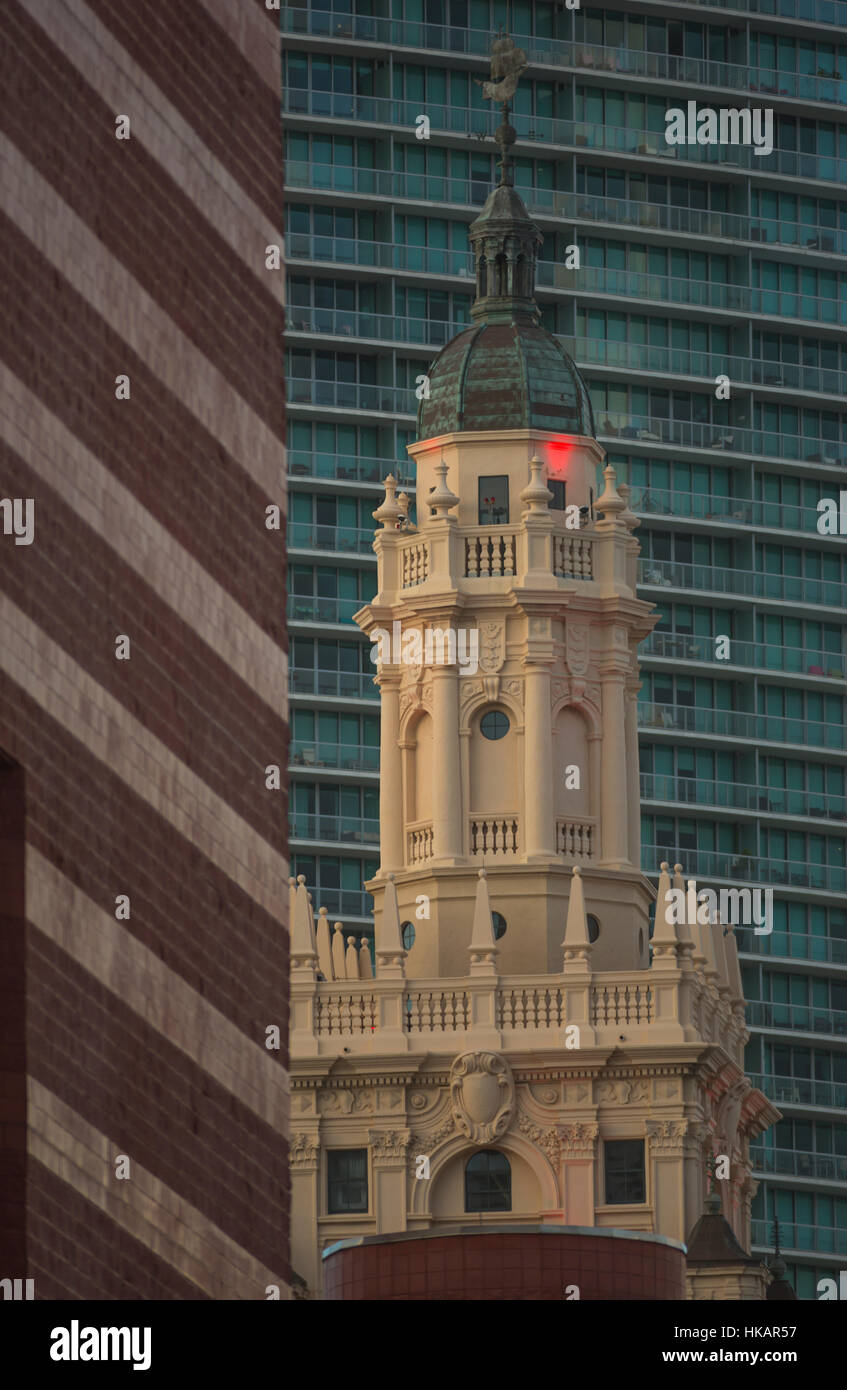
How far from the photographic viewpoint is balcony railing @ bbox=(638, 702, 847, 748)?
17900 cm

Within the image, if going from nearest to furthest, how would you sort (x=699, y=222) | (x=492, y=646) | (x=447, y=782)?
(x=447, y=782)
(x=492, y=646)
(x=699, y=222)

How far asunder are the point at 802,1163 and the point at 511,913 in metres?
55.4

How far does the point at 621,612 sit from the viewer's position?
12325cm

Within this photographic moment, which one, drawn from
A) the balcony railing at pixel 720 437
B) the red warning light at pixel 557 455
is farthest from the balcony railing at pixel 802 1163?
the red warning light at pixel 557 455

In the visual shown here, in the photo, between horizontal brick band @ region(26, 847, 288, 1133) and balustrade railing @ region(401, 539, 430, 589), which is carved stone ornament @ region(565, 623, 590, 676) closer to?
balustrade railing @ region(401, 539, 430, 589)

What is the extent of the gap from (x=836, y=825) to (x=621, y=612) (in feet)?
194

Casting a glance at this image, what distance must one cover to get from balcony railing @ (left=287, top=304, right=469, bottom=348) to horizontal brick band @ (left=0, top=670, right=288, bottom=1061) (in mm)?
108312

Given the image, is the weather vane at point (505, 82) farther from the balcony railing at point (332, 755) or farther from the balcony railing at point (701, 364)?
the balcony railing at point (701, 364)

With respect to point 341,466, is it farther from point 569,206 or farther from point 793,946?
point 793,946

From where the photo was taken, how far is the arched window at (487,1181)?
114438mm

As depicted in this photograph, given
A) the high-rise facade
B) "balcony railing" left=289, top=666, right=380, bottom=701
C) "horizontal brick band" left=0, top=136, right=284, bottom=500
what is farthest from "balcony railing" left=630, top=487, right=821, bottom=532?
"horizontal brick band" left=0, top=136, right=284, bottom=500

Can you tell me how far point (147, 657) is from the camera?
214 feet

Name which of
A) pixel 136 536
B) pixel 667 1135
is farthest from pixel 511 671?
pixel 136 536
